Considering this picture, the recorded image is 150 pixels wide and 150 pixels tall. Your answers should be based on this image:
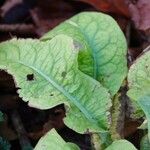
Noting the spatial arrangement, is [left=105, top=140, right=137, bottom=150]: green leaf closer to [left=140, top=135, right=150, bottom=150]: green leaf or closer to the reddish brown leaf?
[left=140, top=135, right=150, bottom=150]: green leaf

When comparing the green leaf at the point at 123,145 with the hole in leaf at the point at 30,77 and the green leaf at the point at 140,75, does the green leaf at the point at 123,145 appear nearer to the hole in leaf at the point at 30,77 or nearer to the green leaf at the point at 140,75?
the green leaf at the point at 140,75

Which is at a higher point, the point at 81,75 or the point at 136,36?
the point at 81,75

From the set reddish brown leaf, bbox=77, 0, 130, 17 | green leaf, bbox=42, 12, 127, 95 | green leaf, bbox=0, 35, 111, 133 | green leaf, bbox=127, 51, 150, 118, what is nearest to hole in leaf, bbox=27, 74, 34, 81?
green leaf, bbox=0, 35, 111, 133

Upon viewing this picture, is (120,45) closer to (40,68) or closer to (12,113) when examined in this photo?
(40,68)

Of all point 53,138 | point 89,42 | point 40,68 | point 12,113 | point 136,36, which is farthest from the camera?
point 136,36

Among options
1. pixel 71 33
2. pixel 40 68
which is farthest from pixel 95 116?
pixel 71 33

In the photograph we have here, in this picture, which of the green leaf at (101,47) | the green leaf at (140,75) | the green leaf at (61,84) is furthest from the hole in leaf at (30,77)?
the green leaf at (140,75)
